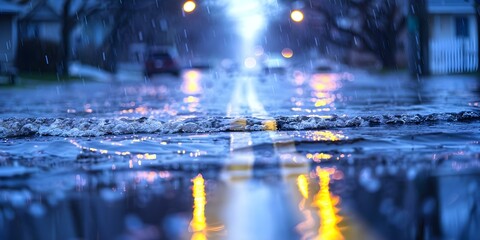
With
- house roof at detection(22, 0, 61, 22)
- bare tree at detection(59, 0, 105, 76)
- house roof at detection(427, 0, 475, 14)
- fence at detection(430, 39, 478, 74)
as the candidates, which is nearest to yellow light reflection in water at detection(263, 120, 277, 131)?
fence at detection(430, 39, 478, 74)

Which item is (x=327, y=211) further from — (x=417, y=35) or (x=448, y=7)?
(x=448, y=7)

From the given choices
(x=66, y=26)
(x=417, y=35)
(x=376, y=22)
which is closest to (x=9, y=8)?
(x=66, y=26)

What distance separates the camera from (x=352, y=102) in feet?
48.2

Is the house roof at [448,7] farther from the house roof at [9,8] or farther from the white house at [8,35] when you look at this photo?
the white house at [8,35]

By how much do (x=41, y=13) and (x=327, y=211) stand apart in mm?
45239

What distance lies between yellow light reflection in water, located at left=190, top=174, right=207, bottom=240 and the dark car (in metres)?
35.2

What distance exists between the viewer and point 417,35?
84.0ft

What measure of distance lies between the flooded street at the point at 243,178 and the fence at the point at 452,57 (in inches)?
838

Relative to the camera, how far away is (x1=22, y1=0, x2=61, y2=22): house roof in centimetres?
4484

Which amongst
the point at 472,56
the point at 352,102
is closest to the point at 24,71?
the point at 472,56

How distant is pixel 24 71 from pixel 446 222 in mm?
36461

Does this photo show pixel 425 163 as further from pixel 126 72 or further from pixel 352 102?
pixel 126 72

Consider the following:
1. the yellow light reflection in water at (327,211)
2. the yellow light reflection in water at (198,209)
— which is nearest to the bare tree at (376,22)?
the yellow light reflection in water at (198,209)

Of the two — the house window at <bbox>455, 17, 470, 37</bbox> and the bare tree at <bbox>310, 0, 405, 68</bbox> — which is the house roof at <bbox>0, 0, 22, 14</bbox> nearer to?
the bare tree at <bbox>310, 0, 405, 68</bbox>
